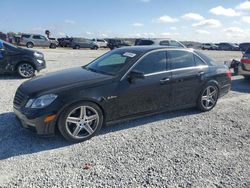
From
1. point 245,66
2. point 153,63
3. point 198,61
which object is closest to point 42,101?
point 153,63

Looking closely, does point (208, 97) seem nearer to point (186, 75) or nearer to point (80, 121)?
point (186, 75)

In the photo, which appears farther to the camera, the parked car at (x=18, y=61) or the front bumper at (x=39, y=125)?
the parked car at (x=18, y=61)

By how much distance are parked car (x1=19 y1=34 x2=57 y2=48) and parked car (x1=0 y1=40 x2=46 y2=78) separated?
24941 millimetres

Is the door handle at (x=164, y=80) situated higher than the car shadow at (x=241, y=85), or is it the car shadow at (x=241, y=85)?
the door handle at (x=164, y=80)

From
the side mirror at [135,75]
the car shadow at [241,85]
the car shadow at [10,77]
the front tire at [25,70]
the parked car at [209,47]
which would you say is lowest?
the car shadow at [241,85]

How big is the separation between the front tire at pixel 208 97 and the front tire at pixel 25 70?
6.47 metres

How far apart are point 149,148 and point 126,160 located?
0.54 meters

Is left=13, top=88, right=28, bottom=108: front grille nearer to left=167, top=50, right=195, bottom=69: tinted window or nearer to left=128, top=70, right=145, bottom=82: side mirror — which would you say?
left=128, top=70, right=145, bottom=82: side mirror

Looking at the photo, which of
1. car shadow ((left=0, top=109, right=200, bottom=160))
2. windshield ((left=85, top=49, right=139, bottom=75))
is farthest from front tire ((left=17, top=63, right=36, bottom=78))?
windshield ((left=85, top=49, right=139, bottom=75))

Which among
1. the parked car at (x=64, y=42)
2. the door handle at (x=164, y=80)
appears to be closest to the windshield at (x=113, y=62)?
the door handle at (x=164, y=80)

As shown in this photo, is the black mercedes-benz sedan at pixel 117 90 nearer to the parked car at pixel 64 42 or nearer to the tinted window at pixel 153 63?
the tinted window at pixel 153 63

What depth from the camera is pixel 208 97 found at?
19.4 feet

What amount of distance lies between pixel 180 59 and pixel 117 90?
1.79 m

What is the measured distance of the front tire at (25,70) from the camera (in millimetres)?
9375
